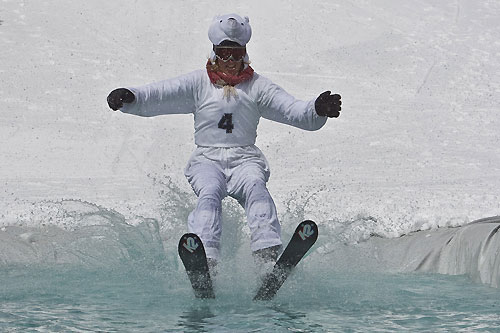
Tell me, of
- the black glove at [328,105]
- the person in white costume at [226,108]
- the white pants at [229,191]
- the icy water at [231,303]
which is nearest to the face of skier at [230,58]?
the person in white costume at [226,108]

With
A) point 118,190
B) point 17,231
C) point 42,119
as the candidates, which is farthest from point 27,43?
point 17,231

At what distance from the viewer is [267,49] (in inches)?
455

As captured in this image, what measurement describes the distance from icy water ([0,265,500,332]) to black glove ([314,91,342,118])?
0.87m

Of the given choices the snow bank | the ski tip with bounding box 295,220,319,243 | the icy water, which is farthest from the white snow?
the ski tip with bounding box 295,220,319,243

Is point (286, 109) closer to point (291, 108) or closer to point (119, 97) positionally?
point (291, 108)

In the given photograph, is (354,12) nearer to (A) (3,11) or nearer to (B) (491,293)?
(A) (3,11)

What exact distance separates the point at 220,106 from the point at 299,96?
5301 millimetres

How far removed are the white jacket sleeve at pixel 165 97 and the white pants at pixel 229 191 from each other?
0.29 m

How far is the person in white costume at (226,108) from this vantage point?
16.4 feet

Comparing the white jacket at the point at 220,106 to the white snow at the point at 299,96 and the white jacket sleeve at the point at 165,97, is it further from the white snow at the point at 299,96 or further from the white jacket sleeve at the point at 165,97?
the white snow at the point at 299,96

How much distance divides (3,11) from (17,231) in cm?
675

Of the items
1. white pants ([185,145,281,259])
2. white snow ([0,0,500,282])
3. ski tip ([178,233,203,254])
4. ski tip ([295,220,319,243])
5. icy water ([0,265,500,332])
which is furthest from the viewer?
white snow ([0,0,500,282])

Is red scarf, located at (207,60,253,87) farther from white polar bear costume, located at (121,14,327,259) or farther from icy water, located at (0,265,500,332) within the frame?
icy water, located at (0,265,500,332)

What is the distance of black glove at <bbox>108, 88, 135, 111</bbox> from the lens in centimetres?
491
